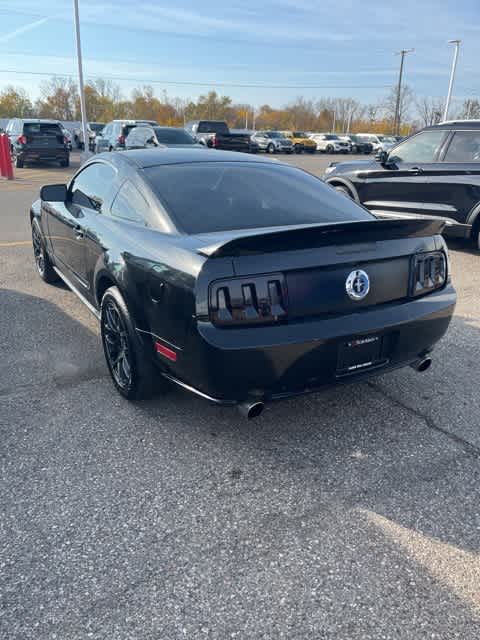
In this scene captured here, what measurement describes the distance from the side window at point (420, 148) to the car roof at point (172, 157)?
4657 millimetres

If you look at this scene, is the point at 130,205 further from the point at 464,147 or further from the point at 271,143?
the point at 271,143

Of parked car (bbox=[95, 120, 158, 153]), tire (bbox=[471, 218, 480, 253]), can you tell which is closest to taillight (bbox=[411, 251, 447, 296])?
tire (bbox=[471, 218, 480, 253])

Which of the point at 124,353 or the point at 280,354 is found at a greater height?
the point at 280,354

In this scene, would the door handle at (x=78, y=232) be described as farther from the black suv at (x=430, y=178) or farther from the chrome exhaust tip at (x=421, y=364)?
the black suv at (x=430, y=178)

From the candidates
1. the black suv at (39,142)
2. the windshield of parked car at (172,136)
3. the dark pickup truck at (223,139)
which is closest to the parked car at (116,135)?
the black suv at (39,142)

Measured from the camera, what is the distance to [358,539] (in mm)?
2330

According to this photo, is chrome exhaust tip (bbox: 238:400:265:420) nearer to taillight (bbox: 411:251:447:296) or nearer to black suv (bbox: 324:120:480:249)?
taillight (bbox: 411:251:447:296)

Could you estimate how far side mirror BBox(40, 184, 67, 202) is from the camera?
15.2 feet

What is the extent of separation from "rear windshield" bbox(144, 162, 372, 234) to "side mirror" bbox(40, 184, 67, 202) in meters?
1.44

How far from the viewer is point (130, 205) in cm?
349

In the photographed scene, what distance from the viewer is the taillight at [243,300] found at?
2.51 metres

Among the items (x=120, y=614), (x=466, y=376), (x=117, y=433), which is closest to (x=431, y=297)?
(x=466, y=376)

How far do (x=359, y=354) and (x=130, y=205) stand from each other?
1779mm

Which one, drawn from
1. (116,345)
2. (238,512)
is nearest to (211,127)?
(116,345)
